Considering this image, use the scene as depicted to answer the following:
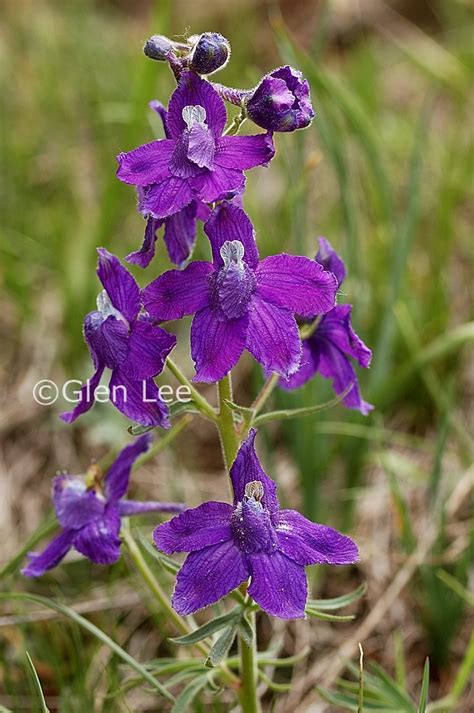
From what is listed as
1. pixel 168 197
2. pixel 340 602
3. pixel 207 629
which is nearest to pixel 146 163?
pixel 168 197

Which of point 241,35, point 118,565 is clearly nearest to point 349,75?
point 241,35

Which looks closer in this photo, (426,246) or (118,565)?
(118,565)

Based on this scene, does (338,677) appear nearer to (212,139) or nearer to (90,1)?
(212,139)

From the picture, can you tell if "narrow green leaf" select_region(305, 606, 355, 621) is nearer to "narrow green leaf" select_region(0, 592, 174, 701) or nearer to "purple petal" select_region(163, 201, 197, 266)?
"narrow green leaf" select_region(0, 592, 174, 701)

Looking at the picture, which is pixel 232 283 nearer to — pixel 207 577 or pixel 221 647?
pixel 207 577

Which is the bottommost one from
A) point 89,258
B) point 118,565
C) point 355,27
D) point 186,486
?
point 118,565

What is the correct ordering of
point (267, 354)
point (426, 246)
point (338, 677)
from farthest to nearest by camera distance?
point (426, 246)
point (338, 677)
point (267, 354)
